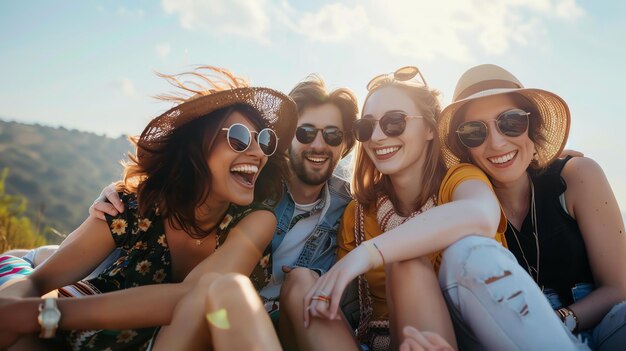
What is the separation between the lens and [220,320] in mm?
1928

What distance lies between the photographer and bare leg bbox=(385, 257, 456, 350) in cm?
212

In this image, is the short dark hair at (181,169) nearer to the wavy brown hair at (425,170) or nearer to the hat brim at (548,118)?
the wavy brown hair at (425,170)

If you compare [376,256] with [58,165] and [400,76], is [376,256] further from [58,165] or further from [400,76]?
[58,165]

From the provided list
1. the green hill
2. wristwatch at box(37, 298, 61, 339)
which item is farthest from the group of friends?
the green hill

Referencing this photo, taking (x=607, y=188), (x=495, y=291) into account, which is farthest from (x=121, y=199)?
(x=607, y=188)

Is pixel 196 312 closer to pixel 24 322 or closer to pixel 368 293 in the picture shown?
pixel 24 322

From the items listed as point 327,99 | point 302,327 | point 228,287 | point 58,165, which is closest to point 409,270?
point 302,327

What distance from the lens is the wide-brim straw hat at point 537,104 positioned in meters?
3.30

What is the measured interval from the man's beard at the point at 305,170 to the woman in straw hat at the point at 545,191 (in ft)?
3.44

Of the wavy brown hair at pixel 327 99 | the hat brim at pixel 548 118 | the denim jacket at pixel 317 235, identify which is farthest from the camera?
the wavy brown hair at pixel 327 99

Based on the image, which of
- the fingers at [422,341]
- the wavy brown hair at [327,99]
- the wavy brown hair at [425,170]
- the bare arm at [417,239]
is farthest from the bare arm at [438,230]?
the wavy brown hair at [327,99]

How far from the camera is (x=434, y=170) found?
358 cm

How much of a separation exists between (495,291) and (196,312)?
1.31 m

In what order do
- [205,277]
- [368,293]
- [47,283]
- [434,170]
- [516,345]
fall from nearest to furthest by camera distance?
[516,345], [205,277], [47,283], [368,293], [434,170]
